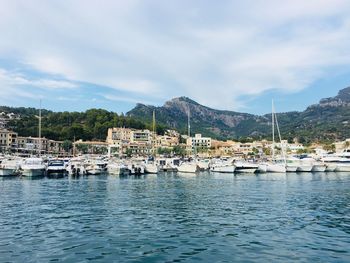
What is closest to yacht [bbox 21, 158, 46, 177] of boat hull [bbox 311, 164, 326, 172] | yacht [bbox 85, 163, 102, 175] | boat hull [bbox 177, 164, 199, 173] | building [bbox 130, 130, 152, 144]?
yacht [bbox 85, 163, 102, 175]

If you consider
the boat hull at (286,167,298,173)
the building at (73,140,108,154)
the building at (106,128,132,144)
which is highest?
the building at (106,128,132,144)

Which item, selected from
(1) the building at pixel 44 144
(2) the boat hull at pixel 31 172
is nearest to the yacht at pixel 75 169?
(2) the boat hull at pixel 31 172

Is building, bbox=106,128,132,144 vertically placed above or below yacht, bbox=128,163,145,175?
above

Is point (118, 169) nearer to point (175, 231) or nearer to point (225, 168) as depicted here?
point (225, 168)

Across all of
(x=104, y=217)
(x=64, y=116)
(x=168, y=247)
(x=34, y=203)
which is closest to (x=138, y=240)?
(x=168, y=247)

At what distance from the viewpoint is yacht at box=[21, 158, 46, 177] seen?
67875 millimetres

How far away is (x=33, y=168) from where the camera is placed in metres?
68.4

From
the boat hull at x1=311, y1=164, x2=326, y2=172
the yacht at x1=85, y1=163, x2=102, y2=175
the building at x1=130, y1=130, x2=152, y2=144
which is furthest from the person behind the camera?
the building at x1=130, y1=130, x2=152, y2=144

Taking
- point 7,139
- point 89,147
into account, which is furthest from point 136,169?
point 7,139

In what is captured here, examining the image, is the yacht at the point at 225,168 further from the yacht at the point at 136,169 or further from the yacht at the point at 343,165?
the yacht at the point at 343,165

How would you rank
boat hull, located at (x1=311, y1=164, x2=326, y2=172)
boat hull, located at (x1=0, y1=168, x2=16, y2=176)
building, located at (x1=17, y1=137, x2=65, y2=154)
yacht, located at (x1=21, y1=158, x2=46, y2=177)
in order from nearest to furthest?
yacht, located at (x1=21, y1=158, x2=46, y2=177), boat hull, located at (x1=0, y1=168, x2=16, y2=176), boat hull, located at (x1=311, y1=164, x2=326, y2=172), building, located at (x1=17, y1=137, x2=65, y2=154)

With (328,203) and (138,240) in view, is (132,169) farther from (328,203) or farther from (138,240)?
(138,240)

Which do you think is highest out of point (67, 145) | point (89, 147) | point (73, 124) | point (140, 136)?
point (73, 124)

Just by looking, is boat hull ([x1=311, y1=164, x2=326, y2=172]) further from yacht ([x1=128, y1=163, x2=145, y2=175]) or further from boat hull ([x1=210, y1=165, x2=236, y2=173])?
yacht ([x1=128, y1=163, x2=145, y2=175])
